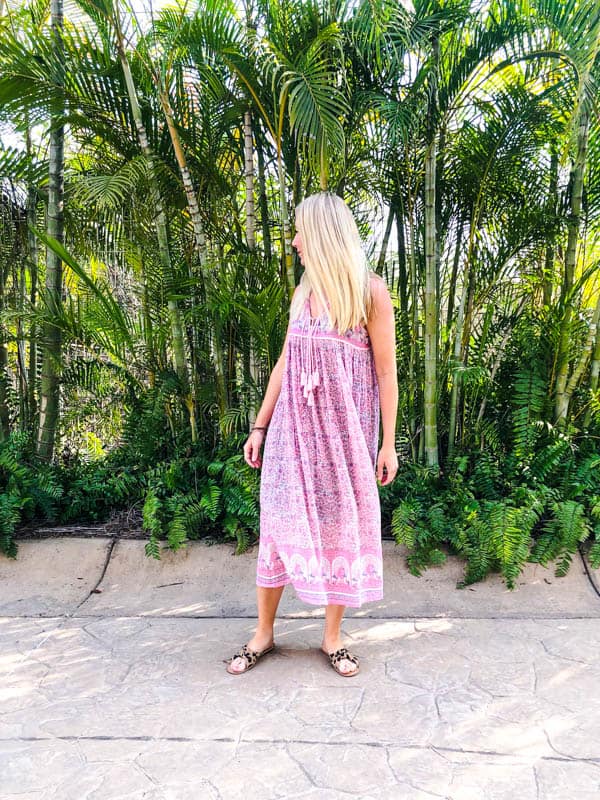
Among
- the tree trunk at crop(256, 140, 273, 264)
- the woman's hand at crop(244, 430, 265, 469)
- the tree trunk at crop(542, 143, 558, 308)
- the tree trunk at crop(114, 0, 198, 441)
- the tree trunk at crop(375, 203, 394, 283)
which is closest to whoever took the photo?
the woman's hand at crop(244, 430, 265, 469)

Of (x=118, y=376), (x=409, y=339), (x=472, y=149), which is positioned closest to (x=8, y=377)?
(x=118, y=376)

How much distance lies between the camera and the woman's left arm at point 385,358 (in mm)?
2516

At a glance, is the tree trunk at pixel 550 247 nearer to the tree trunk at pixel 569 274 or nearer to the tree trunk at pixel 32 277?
the tree trunk at pixel 569 274

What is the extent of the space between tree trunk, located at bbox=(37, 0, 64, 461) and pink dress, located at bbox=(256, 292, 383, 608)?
1900mm

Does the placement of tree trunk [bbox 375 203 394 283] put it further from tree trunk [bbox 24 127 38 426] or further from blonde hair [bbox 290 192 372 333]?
tree trunk [bbox 24 127 38 426]

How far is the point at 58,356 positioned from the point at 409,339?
2.06 metres

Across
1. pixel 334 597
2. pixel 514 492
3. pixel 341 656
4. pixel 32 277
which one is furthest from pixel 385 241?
pixel 341 656

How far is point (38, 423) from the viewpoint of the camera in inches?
174

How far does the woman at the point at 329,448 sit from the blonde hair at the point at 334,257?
15 mm

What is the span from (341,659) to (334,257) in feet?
5.02

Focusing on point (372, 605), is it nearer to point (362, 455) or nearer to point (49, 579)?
point (362, 455)

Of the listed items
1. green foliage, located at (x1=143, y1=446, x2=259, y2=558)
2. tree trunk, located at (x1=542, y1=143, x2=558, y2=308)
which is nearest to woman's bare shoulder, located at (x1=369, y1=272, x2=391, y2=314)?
green foliage, located at (x1=143, y1=446, x2=259, y2=558)

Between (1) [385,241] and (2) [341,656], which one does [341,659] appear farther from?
(1) [385,241]

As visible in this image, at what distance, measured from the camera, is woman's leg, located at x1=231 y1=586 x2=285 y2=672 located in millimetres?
2705
